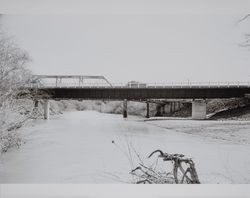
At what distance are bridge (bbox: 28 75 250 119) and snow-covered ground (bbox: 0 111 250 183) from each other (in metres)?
0.23

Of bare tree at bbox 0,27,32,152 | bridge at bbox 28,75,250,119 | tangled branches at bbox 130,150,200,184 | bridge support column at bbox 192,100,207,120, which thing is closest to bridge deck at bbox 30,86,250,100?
bridge at bbox 28,75,250,119

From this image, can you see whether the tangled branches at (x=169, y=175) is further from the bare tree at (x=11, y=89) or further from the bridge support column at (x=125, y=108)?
the bare tree at (x=11, y=89)

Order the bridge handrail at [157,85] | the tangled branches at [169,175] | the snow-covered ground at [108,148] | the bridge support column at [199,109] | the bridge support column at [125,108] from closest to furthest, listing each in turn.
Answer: the tangled branches at [169,175]
the snow-covered ground at [108,148]
the bridge handrail at [157,85]
the bridge support column at [125,108]
the bridge support column at [199,109]

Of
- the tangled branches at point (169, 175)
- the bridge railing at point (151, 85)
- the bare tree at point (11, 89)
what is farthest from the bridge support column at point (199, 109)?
the bare tree at point (11, 89)

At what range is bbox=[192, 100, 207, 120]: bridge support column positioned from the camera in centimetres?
326

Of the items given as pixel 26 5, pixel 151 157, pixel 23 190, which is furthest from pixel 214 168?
pixel 26 5

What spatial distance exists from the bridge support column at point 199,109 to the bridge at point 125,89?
37mm

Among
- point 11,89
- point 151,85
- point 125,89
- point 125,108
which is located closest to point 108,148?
point 125,108

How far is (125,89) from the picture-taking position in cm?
307

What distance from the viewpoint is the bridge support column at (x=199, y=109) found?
10.7ft

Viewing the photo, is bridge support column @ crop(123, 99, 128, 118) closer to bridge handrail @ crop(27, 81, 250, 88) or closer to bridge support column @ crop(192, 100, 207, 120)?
bridge handrail @ crop(27, 81, 250, 88)

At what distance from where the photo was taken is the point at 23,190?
2596 millimetres

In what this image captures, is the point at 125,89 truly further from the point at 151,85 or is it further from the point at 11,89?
the point at 11,89

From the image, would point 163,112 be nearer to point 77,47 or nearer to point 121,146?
point 121,146
